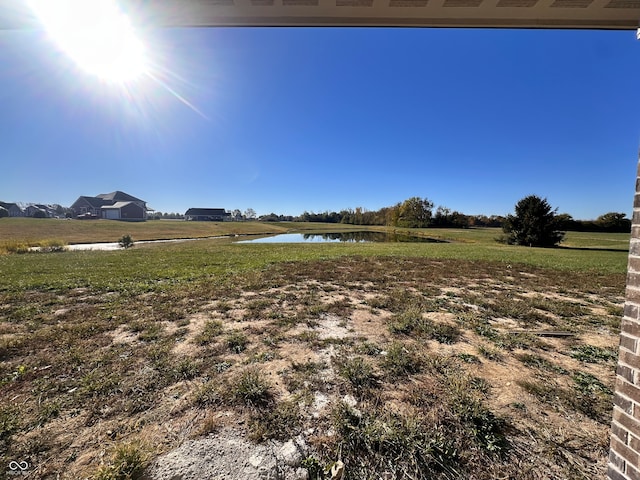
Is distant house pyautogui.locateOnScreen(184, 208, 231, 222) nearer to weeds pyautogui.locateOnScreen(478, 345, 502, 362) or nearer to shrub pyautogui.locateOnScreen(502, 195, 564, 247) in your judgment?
shrub pyautogui.locateOnScreen(502, 195, 564, 247)

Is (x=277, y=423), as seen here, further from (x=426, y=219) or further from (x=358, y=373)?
(x=426, y=219)

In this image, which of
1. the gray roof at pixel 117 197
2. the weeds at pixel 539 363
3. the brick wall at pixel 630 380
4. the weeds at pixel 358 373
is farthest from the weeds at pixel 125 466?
the gray roof at pixel 117 197

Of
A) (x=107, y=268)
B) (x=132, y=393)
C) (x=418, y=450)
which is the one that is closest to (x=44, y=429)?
(x=132, y=393)

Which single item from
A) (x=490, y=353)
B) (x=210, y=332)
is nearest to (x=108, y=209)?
(x=210, y=332)

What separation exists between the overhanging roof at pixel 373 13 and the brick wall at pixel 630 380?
160cm

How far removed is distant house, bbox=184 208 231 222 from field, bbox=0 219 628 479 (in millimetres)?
85500

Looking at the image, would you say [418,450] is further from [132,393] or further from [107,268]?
[107,268]

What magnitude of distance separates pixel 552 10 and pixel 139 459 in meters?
4.36

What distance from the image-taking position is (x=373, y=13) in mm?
2059

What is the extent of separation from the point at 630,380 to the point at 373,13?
9.79ft

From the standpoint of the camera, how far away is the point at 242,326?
4.04 m

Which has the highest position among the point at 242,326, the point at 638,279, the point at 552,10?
the point at 552,10

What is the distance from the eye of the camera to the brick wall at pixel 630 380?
1.27m

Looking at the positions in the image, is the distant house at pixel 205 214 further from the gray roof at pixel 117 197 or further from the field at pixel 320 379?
the field at pixel 320 379
